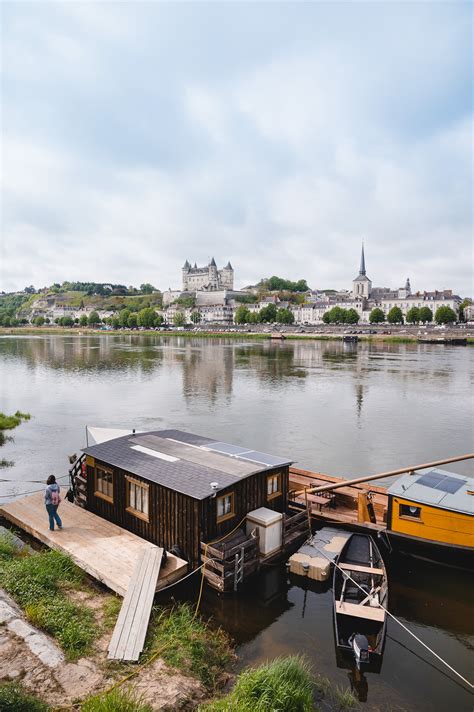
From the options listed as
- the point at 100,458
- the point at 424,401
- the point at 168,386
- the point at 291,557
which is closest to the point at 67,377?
the point at 168,386

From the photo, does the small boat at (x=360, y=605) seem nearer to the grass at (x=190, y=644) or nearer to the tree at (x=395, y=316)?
the grass at (x=190, y=644)

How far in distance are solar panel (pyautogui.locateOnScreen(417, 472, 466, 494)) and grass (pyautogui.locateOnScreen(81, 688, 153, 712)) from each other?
1086 cm

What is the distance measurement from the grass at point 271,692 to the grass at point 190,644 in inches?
29.8

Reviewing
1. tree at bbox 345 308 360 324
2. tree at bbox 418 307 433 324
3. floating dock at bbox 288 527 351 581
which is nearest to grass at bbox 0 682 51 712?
floating dock at bbox 288 527 351 581

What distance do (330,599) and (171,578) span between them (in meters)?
4.34

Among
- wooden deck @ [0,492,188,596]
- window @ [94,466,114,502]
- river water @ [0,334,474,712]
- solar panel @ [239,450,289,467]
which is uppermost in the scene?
solar panel @ [239,450,289,467]

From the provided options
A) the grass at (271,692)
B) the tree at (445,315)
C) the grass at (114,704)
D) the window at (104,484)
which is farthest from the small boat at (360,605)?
the tree at (445,315)

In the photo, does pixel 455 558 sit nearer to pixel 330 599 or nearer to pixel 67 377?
pixel 330 599

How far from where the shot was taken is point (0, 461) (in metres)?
24.3

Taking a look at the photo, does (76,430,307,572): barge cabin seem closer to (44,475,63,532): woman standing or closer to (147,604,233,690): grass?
(44,475,63,532): woman standing

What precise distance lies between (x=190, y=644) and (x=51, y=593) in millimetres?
3671

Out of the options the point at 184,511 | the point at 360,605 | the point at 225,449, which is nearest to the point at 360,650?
the point at 360,605

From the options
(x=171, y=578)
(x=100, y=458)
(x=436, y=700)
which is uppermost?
(x=100, y=458)

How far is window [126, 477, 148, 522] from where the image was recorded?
45.1 ft
